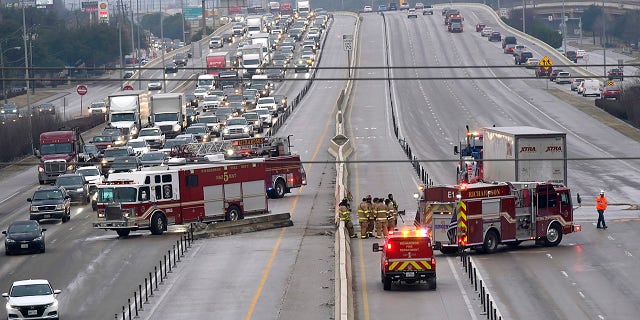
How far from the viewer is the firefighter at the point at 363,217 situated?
5162cm

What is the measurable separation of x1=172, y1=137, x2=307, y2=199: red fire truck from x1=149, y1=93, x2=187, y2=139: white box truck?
21.9 meters

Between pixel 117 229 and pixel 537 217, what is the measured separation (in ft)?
54.9

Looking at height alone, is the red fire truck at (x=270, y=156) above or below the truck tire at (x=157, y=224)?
above

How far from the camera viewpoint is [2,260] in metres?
52.1

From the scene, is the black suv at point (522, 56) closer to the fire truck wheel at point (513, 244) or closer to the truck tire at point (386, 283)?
the fire truck wheel at point (513, 244)

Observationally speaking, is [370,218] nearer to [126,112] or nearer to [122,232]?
[122,232]

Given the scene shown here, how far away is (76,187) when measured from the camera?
225 feet

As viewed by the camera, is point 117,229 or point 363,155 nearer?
point 117,229

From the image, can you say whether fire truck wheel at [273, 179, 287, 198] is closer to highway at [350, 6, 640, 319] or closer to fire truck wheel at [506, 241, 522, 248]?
highway at [350, 6, 640, 319]

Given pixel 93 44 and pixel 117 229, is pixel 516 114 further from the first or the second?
pixel 93 44

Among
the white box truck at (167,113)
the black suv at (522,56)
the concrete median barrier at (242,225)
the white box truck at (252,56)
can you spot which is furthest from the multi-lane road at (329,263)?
the white box truck at (252,56)

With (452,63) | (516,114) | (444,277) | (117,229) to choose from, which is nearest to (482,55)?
(452,63)

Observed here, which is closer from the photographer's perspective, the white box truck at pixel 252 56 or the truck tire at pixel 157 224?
the truck tire at pixel 157 224

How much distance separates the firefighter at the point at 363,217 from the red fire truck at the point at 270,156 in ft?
44.1
